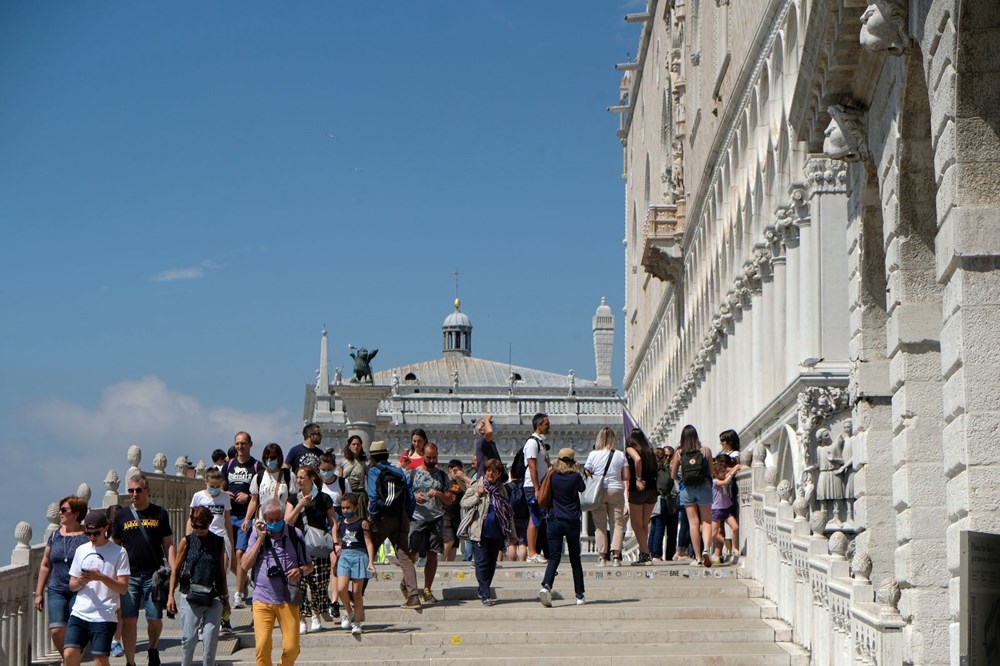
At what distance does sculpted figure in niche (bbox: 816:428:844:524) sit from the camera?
18.4 metres

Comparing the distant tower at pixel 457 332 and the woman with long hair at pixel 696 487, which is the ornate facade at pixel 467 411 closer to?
the distant tower at pixel 457 332

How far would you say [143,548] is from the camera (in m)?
16.3

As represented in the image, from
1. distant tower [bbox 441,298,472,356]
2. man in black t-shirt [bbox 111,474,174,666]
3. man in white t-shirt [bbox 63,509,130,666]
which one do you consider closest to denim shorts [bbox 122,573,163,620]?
man in black t-shirt [bbox 111,474,174,666]

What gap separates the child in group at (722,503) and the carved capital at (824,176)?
400 centimetres

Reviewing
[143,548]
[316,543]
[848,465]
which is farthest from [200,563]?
[848,465]

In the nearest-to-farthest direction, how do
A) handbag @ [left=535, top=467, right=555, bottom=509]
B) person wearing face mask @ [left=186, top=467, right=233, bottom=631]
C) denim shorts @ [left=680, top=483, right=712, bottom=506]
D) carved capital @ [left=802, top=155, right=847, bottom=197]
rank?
1. person wearing face mask @ [left=186, top=467, right=233, bottom=631]
2. handbag @ [left=535, top=467, right=555, bottom=509]
3. denim shorts @ [left=680, top=483, right=712, bottom=506]
4. carved capital @ [left=802, top=155, right=847, bottom=197]

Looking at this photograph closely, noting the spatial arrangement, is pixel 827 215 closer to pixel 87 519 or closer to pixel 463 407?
pixel 87 519

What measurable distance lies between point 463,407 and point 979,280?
7421 centimetres

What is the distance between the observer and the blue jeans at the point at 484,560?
18.3 metres

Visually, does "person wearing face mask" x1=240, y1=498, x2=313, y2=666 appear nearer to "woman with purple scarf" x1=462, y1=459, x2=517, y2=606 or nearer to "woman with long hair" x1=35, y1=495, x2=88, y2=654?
"woman with long hair" x1=35, y1=495, x2=88, y2=654

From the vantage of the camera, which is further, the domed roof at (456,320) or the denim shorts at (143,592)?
the domed roof at (456,320)

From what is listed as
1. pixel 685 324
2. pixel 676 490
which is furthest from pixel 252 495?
pixel 685 324

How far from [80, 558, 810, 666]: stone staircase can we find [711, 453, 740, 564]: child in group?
956mm

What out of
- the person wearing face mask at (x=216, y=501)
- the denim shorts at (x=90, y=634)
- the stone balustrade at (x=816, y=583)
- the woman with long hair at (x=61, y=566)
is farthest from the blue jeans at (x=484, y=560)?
the denim shorts at (x=90, y=634)
